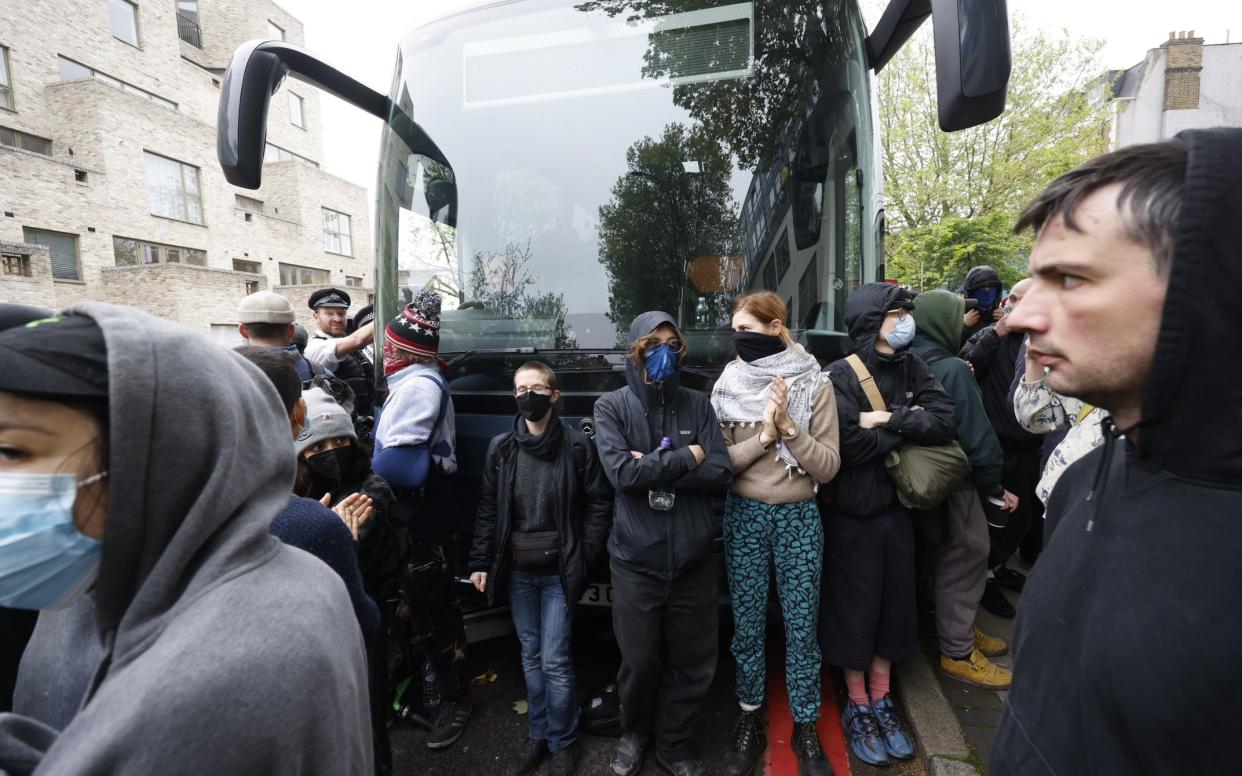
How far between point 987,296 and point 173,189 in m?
31.4

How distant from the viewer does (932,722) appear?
9.20 ft

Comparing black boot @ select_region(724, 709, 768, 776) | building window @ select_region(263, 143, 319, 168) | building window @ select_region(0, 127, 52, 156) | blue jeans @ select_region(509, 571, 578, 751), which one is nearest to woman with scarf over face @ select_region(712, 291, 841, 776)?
black boot @ select_region(724, 709, 768, 776)

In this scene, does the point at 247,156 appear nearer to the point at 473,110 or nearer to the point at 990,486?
the point at 473,110

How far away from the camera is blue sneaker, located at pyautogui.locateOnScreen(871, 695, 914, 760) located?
2.71m

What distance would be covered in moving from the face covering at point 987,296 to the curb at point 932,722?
274cm

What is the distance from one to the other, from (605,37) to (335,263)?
1387 inches

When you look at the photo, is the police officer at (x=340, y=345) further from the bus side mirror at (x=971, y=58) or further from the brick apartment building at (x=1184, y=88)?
the brick apartment building at (x=1184, y=88)

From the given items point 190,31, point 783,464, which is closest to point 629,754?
point 783,464

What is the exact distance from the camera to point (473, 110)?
3330mm

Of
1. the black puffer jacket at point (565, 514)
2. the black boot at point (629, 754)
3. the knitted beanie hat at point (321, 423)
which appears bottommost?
the black boot at point (629, 754)

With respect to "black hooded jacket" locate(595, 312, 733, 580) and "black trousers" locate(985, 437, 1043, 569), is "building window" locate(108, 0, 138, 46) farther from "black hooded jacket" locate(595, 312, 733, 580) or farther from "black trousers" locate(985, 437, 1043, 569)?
"black trousers" locate(985, 437, 1043, 569)

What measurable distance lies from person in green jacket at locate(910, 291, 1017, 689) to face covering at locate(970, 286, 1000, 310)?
158 cm

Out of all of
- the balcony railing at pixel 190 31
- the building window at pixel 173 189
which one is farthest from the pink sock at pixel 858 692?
the balcony railing at pixel 190 31

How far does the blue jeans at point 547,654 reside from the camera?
2.85 m
